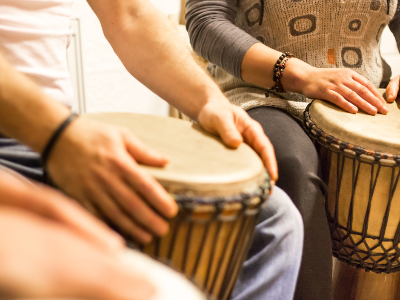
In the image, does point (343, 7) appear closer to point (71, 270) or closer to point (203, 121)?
point (203, 121)

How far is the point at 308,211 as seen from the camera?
80 cm

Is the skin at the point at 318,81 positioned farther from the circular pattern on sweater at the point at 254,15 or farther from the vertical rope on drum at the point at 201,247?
the vertical rope on drum at the point at 201,247

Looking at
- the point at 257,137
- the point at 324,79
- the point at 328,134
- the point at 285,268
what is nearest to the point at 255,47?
the point at 324,79

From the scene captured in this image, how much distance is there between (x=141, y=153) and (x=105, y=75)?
144cm

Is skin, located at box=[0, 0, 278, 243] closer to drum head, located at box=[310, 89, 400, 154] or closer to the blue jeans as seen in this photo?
the blue jeans

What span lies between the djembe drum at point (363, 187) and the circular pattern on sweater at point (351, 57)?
0.19m

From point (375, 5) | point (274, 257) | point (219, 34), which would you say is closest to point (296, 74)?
point (219, 34)

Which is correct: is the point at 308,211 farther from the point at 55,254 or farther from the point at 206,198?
the point at 55,254

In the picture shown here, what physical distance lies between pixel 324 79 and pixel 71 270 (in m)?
0.80

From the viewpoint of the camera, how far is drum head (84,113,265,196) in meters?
0.47

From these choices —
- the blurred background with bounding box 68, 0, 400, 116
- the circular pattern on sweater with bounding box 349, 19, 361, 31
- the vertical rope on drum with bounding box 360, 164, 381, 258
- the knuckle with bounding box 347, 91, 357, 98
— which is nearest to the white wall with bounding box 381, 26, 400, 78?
the blurred background with bounding box 68, 0, 400, 116

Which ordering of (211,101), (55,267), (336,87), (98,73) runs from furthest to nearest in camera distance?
(98,73) → (336,87) → (211,101) → (55,267)

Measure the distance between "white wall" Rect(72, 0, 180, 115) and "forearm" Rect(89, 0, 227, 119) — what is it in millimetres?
872

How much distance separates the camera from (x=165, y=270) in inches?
13.5
